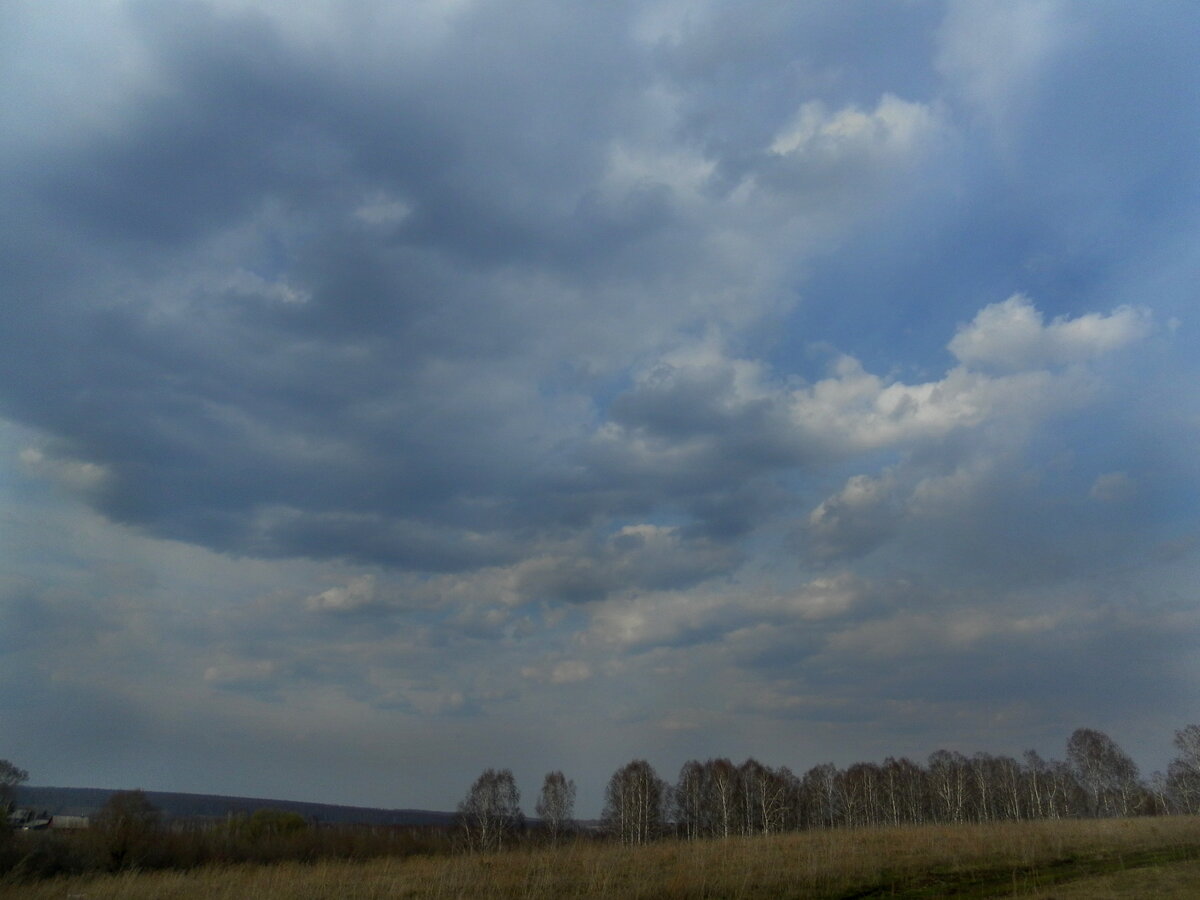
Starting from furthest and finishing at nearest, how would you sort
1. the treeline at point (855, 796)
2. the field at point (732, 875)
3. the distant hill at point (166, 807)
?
the treeline at point (855, 796)
the distant hill at point (166, 807)
the field at point (732, 875)

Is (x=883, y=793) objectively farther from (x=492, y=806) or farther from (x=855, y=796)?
(x=492, y=806)

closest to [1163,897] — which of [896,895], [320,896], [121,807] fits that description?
[896,895]

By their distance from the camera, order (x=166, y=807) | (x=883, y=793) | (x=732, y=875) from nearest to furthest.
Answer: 1. (x=732, y=875)
2. (x=883, y=793)
3. (x=166, y=807)

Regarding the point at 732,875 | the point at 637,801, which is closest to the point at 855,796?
the point at 637,801

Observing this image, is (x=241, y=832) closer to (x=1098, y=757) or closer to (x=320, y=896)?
(x=320, y=896)

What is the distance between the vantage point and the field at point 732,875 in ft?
56.1

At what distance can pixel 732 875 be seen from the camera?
64.7 feet

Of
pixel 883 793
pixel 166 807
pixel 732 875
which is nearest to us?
pixel 732 875

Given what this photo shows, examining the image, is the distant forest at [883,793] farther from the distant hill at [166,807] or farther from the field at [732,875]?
the field at [732,875]

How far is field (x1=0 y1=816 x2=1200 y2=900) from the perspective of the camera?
17.1m

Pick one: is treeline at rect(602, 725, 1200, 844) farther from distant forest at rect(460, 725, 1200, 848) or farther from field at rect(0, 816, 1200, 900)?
field at rect(0, 816, 1200, 900)

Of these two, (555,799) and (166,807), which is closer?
(555,799)

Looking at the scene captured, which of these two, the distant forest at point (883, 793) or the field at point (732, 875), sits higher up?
the field at point (732, 875)

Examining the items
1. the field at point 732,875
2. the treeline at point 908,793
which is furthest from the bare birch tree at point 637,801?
the field at point 732,875
